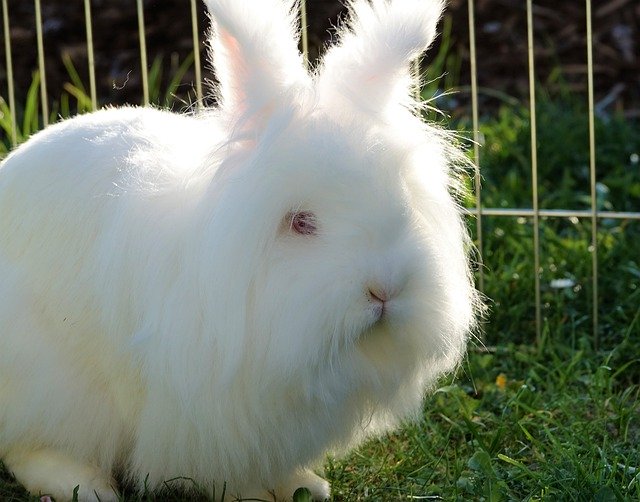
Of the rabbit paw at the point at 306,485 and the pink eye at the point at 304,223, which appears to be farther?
the rabbit paw at the point at 306,485

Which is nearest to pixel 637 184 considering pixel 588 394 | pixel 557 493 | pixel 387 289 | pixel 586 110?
pixel 586 110

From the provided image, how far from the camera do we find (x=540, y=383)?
3221 millimetres

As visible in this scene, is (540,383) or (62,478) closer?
(62,478)

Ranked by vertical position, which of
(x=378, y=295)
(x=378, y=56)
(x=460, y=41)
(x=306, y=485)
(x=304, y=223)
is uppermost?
(x=378, y=56)

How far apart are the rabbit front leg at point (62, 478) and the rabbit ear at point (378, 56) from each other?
1050 mm

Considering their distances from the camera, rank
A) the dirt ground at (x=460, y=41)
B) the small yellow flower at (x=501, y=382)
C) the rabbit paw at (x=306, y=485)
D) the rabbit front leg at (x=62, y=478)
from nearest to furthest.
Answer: the rabbit front leg at (x=62, y=478) < the rabbit paw at (x=306, y=485) < the small yellow flower at (x=501, y=382) < the dirt ground at (x=460, y=41)

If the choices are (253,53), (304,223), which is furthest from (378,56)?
(304,223)

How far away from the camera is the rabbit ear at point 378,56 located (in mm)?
2238

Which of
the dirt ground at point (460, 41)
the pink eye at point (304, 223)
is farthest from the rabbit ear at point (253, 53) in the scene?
the dirt ground at point (460, 41)

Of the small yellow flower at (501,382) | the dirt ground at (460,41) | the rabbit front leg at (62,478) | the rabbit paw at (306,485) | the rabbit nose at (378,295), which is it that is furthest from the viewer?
the dirt ground at (460,41)

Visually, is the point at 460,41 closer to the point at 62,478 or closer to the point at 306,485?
the point at 306,485

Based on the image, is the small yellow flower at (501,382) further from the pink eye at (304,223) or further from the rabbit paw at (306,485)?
the pink eye at (304,223)

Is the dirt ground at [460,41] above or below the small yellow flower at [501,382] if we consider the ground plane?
above

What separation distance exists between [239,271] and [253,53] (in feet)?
1.43
